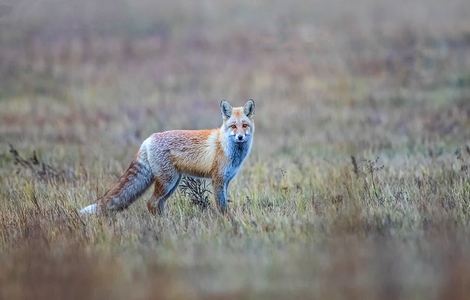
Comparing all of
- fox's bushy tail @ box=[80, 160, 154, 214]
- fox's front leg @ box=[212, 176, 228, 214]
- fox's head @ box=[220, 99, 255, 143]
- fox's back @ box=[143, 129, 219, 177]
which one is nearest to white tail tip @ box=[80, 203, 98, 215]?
fox's bushy tail @ box=[80, 160, 154, 214]

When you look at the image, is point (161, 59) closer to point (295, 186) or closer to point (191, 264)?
point (295, 186)

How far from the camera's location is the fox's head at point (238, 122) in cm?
954

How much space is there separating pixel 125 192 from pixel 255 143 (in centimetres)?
726

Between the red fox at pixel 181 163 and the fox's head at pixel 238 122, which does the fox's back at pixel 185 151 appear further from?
the fox's head at pixel 238 122

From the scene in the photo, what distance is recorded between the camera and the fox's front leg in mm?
9672

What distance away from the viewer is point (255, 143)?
1666 cm

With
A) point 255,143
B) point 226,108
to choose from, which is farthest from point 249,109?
point 255,143

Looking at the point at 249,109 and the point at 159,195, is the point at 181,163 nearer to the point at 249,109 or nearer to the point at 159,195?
the point at 159,195

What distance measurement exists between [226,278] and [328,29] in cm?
2540

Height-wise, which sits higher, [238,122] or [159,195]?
[238,122]

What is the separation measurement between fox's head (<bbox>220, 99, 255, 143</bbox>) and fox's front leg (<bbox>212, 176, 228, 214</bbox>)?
57 cm

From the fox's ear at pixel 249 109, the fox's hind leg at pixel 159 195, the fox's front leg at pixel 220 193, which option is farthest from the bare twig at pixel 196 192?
the fox's ear at pixel 249 109

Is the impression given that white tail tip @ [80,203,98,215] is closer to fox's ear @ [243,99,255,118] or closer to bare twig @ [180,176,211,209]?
bare twig @ [180,176,211,209]

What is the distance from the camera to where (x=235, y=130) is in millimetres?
9578
